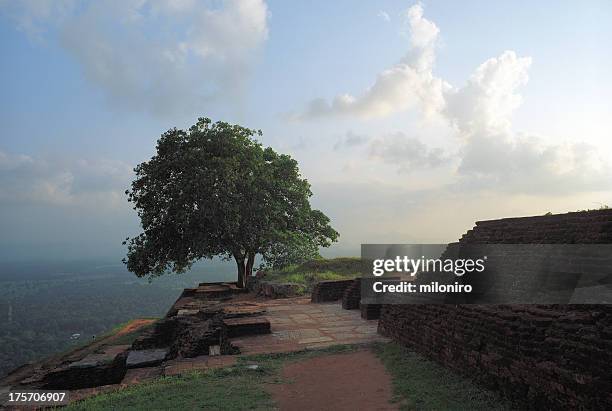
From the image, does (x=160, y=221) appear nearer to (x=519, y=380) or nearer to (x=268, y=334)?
(x=268, y=334)

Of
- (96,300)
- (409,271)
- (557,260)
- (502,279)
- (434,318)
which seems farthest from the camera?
(96,300)

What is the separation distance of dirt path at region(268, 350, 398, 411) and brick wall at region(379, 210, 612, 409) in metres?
1.08

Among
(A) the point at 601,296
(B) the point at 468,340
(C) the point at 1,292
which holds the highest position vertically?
(A) the point at 601,296

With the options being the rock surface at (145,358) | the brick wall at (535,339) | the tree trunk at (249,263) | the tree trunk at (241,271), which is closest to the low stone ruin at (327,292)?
the rock surface at (145,358)

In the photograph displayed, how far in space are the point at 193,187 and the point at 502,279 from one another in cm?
1351

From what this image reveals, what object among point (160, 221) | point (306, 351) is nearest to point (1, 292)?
point (160, 221)

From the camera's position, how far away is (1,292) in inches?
6722

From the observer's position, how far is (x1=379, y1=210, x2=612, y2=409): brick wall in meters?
3.90

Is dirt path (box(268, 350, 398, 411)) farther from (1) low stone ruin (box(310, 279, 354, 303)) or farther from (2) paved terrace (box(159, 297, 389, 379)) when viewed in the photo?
(1) low stone ruin (box(310, 279, 354, 303))

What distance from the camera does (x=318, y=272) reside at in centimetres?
2077

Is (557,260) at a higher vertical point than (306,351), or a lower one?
higher

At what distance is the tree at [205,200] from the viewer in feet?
57.3

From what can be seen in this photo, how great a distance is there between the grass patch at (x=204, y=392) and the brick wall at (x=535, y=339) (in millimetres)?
A: 2638

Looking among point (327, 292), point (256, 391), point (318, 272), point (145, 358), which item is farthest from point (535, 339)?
point (318, 272)
